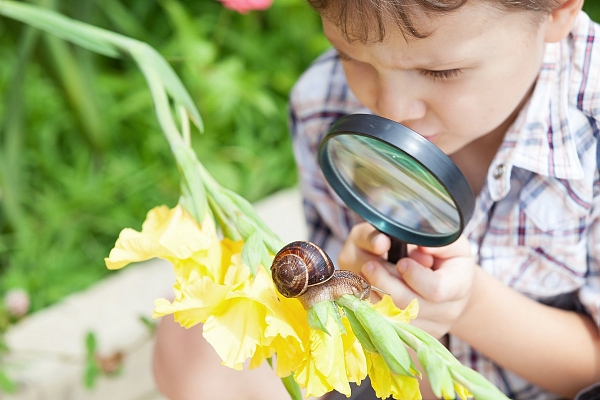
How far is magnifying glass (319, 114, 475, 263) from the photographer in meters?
0.59

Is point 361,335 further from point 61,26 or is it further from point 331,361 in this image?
point 61,26

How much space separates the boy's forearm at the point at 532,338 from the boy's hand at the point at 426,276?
0.07m

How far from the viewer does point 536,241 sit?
3.11 feet

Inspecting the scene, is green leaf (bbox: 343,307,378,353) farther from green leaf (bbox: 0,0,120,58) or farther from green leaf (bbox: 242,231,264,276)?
green leaf (bbox: 0,0,120,58)

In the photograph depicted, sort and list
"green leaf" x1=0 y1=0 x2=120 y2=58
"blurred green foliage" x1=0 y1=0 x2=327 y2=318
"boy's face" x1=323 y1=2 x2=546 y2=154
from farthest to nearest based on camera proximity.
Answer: "blurred green foliage" x1=0 y1=0 x2=327 y2=318, "green leaf" x1=0 y1=0 x2=120 y2=58, "boy's face" x1=323 y1=2 x2=546 y2=154

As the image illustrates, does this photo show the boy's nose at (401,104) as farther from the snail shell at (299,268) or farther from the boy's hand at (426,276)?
the snail shell at (299,268)

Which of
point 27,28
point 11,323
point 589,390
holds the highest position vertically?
point 27,28

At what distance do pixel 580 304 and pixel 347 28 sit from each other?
1.90 feet

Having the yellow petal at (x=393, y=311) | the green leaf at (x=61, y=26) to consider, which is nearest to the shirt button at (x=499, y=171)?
the yellow petal at (x=393, y=311)

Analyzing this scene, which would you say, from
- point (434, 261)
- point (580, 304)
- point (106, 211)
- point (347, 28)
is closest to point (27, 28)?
point (106, 211)

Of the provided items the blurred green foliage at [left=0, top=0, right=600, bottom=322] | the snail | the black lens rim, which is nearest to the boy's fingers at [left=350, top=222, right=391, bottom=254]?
the black lens rim

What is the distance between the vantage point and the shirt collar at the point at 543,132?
2.93 feet

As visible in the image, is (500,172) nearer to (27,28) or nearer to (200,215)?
(200,215)

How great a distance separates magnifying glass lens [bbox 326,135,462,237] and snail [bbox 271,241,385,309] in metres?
0.13
